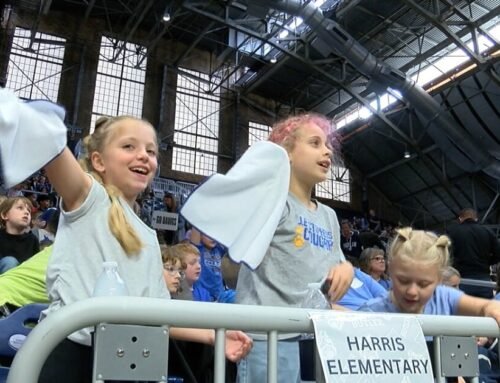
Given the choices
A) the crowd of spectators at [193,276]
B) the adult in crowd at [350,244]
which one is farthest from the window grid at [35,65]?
the crowd of spectators at [193,276]

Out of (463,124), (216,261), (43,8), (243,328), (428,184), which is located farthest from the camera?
(428,184)

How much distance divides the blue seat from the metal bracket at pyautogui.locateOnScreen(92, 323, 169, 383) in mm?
882

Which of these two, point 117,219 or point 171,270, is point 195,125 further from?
point 117,219

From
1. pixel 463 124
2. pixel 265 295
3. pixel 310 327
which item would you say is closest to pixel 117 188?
pixel 265 295

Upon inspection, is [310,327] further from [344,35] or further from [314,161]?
[344,35]

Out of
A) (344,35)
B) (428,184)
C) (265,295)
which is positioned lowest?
(265,295)

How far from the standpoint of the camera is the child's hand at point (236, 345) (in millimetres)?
982

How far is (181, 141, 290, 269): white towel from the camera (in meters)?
1.35

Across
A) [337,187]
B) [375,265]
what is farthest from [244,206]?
[337,187]

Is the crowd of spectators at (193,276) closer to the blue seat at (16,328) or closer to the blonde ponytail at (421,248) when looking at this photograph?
the blonde ponytail at (421,248)

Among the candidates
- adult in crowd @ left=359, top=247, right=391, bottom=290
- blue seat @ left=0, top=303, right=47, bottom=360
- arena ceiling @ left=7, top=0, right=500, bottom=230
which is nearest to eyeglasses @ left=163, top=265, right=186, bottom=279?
blue seat @ left=0, top=303, right=47, bottom=360

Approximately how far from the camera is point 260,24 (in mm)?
11781

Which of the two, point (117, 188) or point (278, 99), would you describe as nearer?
point (117, 188)

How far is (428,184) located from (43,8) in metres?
11.0
